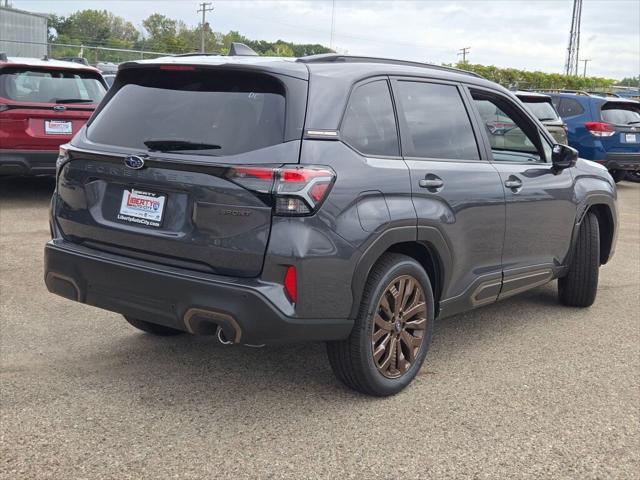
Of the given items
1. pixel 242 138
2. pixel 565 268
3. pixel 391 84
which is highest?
pixel 391 84

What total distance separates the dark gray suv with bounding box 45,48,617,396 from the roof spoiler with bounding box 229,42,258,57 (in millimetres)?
204

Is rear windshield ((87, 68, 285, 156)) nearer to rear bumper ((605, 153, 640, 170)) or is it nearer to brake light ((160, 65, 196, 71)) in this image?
brake light ((160, 65, 196, 71))

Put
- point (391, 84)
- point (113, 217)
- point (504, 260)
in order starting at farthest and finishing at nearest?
point (504, 260) → point (391, 84) → point (113, 217)

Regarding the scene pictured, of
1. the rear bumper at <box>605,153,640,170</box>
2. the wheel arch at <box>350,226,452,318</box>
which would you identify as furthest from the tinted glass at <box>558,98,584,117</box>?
the wheel arch at <box>350,226,452,318</box>

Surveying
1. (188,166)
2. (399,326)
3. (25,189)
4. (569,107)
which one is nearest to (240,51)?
(188,166)

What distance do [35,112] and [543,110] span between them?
8474 mm

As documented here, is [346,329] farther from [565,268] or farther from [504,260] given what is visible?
[565,268]

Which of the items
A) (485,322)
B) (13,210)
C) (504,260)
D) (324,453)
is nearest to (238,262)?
(324,453)

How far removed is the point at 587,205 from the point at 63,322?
3847mm

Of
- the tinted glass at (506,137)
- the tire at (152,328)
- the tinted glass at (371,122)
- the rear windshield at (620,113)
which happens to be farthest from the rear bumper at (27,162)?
the rear windshield at (620,113)

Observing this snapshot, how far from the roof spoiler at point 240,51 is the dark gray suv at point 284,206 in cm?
20

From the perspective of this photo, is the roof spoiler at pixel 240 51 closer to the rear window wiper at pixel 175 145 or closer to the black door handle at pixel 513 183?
the rear window wiper at pixel 175 145

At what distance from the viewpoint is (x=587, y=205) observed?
5.97 metres

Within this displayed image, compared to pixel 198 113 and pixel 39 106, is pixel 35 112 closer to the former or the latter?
pixel 39 106
